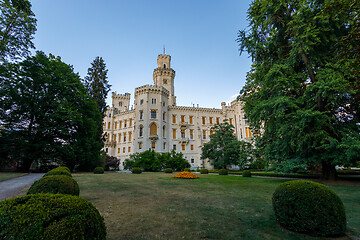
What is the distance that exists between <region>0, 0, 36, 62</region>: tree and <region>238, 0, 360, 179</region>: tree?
66.6 feet

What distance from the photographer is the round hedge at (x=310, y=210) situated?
3.94 m

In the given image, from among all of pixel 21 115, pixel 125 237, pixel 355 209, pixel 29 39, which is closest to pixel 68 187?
pixel 125 237

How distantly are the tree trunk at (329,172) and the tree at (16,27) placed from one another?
2679cm

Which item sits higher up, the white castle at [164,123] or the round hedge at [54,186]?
the white castle at [164,123]

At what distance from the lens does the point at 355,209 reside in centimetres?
610

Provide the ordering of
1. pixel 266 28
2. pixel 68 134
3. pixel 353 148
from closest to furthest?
pixel 353 148
pixel 266 28
pixel 68 134

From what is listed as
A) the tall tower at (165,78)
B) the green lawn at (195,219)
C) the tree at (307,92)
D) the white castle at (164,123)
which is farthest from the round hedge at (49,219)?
the tall tower at (165,78)

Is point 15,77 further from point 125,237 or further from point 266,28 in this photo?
point 266,28

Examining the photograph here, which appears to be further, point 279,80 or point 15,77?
point 15,77

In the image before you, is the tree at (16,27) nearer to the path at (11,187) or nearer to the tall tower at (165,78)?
the path at (11,187)

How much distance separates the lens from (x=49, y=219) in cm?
222

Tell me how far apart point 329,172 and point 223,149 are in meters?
20.2

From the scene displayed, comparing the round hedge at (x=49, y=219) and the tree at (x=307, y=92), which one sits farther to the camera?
the tree at (x=307, y=92)

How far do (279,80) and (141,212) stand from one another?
11764 millimetres
